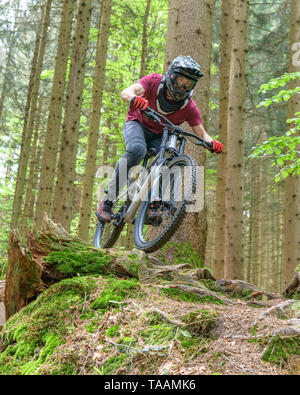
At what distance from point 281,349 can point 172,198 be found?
2448 millimetres

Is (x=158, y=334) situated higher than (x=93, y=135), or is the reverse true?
(x=93, y=135)

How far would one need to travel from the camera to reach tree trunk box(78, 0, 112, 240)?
1051 centimetres

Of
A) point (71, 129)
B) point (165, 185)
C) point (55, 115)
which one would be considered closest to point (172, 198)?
point (165, 185)

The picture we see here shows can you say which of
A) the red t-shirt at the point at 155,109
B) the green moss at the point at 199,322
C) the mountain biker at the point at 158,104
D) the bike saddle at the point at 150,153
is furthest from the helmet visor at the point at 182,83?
the green moss at the point at 199,322

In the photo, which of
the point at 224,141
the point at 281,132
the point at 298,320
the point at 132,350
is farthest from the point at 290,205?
the point at 132,350

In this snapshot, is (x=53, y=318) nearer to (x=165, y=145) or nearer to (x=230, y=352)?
(x=230, y=352)

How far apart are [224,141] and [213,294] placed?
7.89m

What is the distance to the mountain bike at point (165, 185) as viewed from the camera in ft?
13.1

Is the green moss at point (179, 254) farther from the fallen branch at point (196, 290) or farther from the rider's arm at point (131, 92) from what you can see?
the rider's arm at point (131, 92)

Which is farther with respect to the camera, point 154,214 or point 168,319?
point 154,214

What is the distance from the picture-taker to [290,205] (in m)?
9.91

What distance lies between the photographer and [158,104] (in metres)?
4.71

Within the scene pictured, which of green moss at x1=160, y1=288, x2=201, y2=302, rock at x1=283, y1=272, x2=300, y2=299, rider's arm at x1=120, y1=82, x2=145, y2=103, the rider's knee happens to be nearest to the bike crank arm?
the rider's knee
